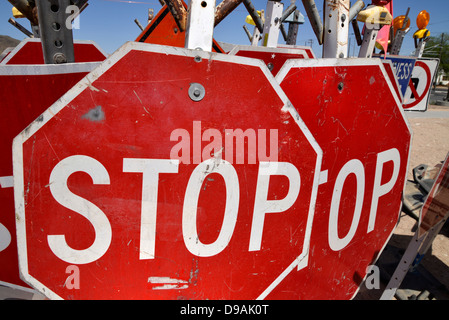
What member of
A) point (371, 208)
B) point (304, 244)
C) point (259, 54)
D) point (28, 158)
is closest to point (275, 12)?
point (259, 54)

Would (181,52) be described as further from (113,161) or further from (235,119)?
(113,161)

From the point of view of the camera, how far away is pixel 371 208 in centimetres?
131

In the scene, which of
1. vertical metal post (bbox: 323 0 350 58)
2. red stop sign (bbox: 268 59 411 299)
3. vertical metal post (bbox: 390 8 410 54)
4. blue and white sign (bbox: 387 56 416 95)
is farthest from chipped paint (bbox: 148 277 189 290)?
vertical metal post (bbox: 390 8 410 54)

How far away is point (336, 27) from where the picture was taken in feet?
4.29

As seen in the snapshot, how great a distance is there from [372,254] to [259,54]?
89.4 inches

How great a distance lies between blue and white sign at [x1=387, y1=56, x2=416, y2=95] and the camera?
13.3 ft

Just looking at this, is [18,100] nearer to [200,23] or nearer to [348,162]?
[200,23]

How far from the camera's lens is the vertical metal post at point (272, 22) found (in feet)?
12.1

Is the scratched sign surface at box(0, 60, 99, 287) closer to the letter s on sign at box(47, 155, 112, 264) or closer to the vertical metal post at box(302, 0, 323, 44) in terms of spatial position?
the letter s on sign at box(47, 155, 112, 264)

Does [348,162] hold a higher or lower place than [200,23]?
lower

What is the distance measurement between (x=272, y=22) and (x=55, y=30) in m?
3.14

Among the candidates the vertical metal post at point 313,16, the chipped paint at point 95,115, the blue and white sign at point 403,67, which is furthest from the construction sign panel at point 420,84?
the chipped paint at point 95,115

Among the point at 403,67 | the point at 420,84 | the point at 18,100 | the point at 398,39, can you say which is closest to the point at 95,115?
the point at 18,100

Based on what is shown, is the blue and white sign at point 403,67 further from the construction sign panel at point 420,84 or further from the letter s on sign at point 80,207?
the letter s on sign at point 80,207
